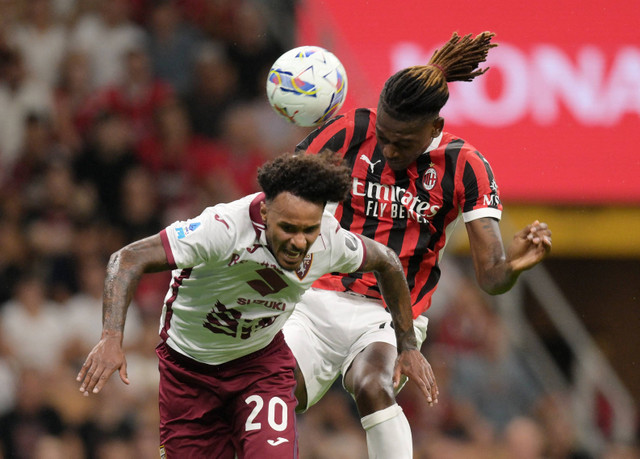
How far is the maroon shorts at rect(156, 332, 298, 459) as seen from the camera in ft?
15.3

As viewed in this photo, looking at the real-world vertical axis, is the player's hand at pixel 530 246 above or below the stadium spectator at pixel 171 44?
below

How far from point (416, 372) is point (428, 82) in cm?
131

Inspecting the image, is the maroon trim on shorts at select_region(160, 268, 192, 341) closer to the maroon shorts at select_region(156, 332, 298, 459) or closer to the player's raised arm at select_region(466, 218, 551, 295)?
the maroon shorts at select_region(156, 332, 298, 459)

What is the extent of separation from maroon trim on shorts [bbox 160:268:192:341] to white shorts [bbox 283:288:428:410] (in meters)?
0.66

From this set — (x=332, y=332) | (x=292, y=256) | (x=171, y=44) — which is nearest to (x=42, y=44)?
(x=171, y=44)

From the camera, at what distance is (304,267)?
14.6 feet

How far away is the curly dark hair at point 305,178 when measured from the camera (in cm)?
415

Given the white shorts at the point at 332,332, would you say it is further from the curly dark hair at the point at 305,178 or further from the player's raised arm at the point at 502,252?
the curly dark hair at the point at 305,178

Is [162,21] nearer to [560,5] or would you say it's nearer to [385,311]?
[560,5]

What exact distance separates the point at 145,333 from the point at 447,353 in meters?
2.80

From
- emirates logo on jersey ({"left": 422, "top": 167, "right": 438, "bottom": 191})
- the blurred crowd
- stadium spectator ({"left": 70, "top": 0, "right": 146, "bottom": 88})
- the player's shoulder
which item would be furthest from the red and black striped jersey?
stadium spectator ({"left": 70, "top": 0, "right": 146, "bottom": 88})

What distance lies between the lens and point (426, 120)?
4.76 meters

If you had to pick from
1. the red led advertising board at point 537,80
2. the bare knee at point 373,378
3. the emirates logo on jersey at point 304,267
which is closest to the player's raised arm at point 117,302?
the emirates logo on jersey at point 304,267

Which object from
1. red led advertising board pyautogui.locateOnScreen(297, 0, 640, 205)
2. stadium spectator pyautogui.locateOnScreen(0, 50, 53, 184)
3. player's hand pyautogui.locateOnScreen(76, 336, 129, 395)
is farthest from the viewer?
stadium spectator pyautogui.locateOnScreen(0, 50, 53, 184)
